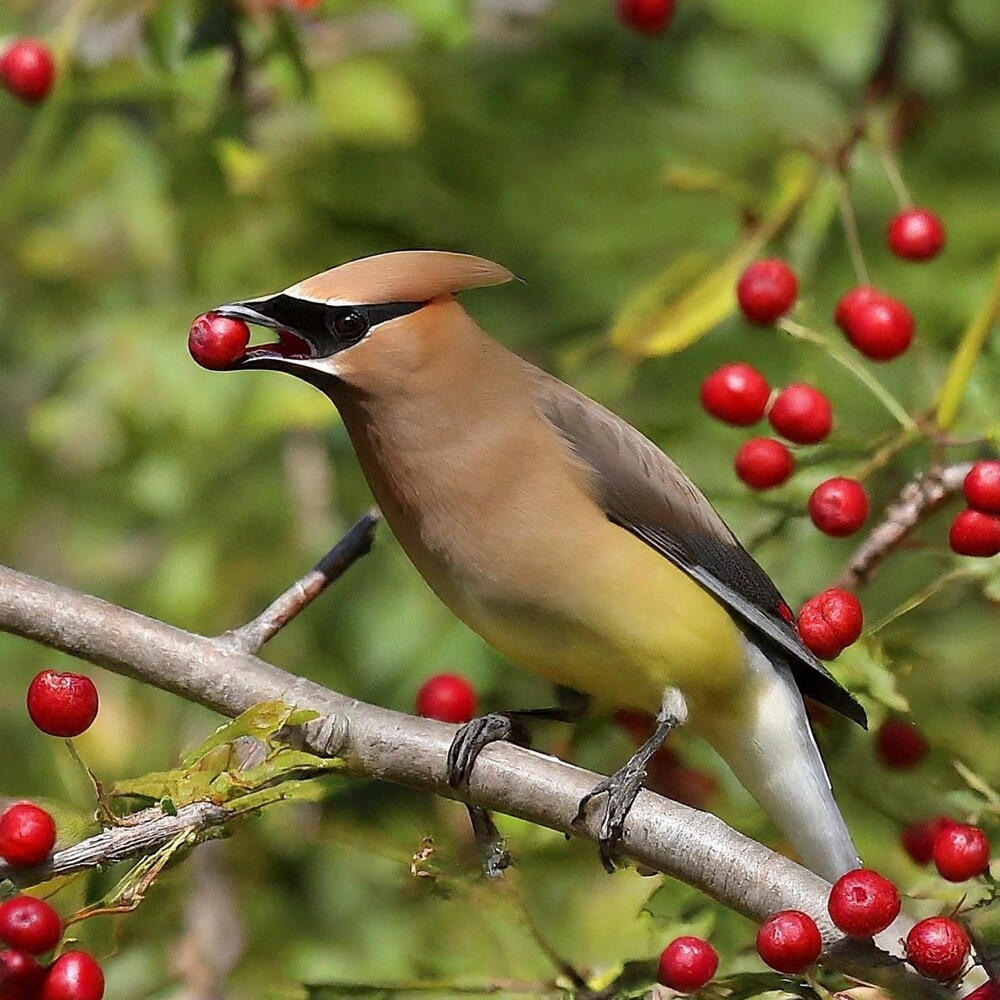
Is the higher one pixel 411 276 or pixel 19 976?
pixel 411 276

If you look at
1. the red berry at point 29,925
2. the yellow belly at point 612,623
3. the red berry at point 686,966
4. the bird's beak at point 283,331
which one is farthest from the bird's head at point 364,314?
the red berry at point 686,966

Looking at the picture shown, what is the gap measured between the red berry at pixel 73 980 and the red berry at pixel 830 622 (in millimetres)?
1102

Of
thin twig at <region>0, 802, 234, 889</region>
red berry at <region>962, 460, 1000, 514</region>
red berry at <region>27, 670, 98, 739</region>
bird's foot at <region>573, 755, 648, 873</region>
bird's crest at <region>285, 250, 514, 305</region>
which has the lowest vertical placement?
bird's foot at <region>573, 755, 648, 873</region>

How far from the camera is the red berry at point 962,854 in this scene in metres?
2.60

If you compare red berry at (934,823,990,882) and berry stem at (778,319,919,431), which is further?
berry stem at (778,319,919,431)

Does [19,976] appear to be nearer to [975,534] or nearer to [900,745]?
[975,534]

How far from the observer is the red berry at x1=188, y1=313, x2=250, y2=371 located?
2713mm

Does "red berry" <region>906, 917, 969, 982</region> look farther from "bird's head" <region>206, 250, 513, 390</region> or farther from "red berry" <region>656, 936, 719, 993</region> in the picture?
"bird's head" <region>206, 250, 513, 390</region>

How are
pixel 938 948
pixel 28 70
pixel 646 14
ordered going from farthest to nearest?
pixel 646 14 < pixel 28 70 < pixel 938 948

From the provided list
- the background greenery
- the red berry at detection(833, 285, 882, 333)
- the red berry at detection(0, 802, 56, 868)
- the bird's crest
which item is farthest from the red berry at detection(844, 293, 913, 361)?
the red berry at detection(0, 802, 56, 868)

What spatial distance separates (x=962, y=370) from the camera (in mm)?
3158

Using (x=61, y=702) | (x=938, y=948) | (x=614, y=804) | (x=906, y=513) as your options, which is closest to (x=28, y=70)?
(x=61, y=702)

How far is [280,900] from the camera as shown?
473 centimetres

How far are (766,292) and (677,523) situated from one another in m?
0.54
